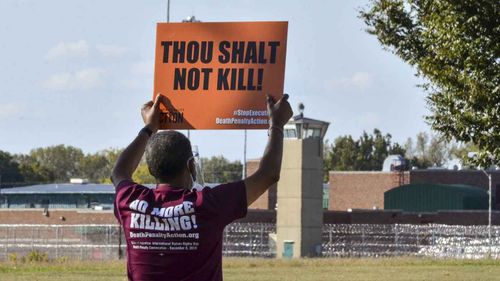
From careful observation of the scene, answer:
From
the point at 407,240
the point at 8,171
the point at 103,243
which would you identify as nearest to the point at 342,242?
the point at 407,240

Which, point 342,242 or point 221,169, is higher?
point 221,169

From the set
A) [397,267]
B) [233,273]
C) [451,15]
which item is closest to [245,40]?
[451,15]

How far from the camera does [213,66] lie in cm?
934

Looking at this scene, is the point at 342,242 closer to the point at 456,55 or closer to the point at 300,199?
the point at 300,199

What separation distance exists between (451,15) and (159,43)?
44.3 ft

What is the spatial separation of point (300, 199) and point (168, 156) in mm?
56102

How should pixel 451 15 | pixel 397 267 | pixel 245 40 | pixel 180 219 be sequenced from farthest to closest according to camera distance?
1. pixel 397 267
2. pixel 451 15
3. pixel 245 40
4. pixel 180 219

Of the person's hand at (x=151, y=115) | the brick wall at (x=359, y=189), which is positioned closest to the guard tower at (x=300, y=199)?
the brick wall at (x=359, y=189)

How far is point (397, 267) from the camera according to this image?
1794 inches

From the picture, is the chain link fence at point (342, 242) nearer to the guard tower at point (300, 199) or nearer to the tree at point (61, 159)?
the guard tower at point (300, 199)

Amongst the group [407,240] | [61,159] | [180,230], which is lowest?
[180,230]

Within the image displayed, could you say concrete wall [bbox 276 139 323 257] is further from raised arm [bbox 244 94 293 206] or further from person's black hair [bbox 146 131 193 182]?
person's black hair [bbox 146 131 193 182]

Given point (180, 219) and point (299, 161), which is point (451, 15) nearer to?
point (180, 219)

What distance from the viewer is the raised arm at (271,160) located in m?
5.87
